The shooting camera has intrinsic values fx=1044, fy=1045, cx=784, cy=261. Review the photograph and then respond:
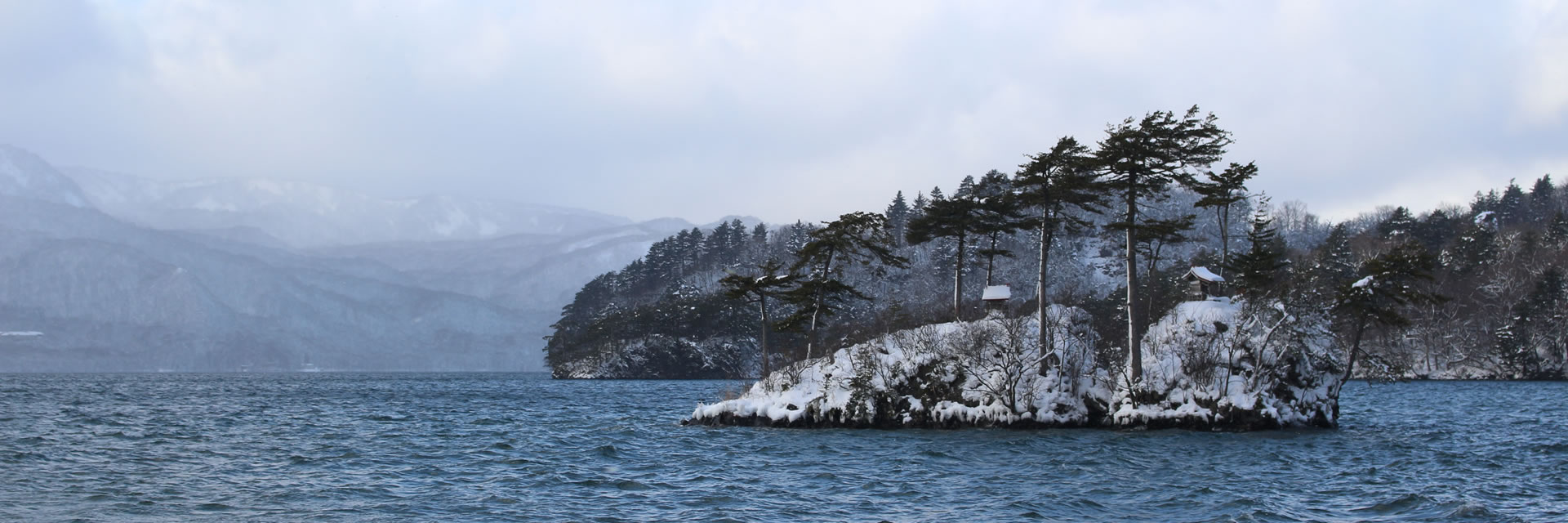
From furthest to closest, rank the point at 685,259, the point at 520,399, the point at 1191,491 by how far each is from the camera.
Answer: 1. the point at 685,259
2. the point at 520,399
3. the point at 1191,491

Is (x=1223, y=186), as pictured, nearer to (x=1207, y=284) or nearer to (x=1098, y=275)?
(x=1207, y=284)

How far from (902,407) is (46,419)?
39.8 metres

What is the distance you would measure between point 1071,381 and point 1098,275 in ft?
442

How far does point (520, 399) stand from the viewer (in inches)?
2894

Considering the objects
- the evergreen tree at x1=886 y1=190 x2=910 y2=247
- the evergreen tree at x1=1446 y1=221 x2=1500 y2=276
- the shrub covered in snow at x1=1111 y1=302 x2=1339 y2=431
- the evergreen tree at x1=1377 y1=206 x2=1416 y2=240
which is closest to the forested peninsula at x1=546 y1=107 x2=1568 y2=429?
the shrub covered in snow at x1=1111 y1=302 x2=1339 y2=431

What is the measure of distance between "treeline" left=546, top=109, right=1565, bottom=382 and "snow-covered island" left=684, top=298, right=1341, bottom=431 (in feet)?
5.62

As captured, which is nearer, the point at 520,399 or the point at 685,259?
the point at 520,399

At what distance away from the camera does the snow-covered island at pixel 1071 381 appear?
4162cm

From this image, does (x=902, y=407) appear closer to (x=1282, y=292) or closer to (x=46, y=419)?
(x=1282, y=292)

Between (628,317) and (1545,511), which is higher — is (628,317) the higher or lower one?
the higher one

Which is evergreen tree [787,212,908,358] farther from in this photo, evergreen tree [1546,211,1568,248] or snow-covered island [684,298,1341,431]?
evergreen tree [1546,211,1568,248]

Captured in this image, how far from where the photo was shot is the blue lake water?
2197 cm

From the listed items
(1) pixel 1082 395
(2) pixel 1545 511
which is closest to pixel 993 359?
(1) pixel 1082 395

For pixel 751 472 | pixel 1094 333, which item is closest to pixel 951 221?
pixel 1094 333
